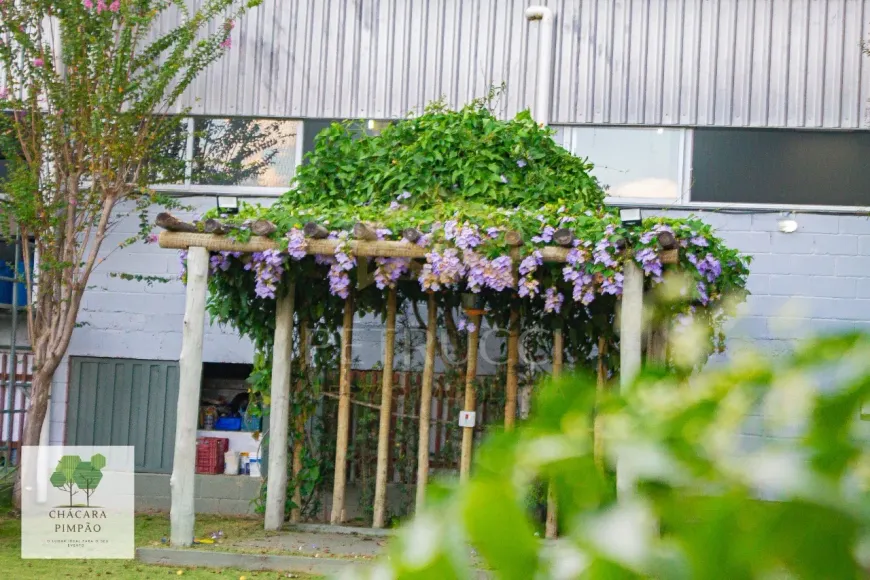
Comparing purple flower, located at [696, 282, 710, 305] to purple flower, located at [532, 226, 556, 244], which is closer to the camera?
purple flower, located at [532, 226, 556, 244]

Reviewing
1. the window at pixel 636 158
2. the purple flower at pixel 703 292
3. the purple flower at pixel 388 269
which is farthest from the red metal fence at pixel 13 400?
the purple flower at pixel 703 292

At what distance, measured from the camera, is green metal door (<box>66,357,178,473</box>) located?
31.9 feet

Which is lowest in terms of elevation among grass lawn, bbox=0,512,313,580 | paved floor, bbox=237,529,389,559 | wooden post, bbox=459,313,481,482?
grass lawn, bbox=0,512,313,580

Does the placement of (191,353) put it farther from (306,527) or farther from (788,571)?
(788,571)

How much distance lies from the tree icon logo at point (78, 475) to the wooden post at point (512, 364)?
3.67 metres

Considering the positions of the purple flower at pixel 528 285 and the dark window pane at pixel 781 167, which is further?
the dark window pane at pixel 781 167

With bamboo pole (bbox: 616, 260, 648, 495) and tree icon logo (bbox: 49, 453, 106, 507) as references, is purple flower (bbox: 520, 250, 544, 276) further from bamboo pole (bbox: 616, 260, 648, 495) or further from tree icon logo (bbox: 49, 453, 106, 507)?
tree icon logo (bbox: 49, 453, 106, 507)

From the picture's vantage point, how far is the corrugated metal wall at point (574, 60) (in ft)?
30.8

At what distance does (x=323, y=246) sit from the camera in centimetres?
702

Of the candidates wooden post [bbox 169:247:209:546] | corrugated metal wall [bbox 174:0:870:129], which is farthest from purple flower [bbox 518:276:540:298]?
corrugated metal wall [bbox 174:0:870:129]

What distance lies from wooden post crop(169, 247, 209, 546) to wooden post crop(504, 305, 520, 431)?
2.19m

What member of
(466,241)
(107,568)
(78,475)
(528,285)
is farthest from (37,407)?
(528,285)

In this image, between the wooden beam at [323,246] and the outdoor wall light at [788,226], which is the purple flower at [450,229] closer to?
the wooden beam at [323,246]

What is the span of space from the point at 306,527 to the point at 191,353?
1.72m
